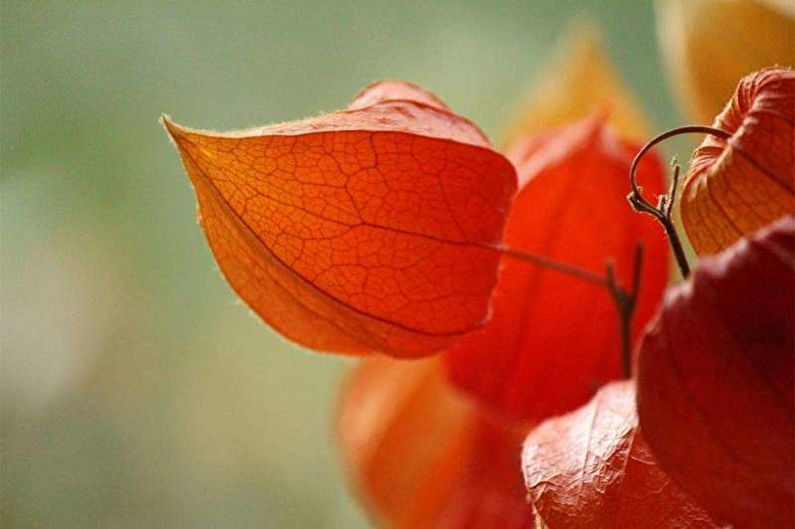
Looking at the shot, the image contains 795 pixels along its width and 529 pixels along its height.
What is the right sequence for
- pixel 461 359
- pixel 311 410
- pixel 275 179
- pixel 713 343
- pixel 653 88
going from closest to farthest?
pixel 713 343 → pixel 275 179 → pixel 461 359 → pixel 311 410 → pixel 653 88

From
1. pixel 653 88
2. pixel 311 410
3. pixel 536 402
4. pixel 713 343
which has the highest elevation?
pixel 713 343

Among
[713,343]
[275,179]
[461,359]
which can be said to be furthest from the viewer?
[461,359]

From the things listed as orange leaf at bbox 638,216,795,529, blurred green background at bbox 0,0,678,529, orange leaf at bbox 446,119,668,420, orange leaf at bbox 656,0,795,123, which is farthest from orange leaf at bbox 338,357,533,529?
blurred green background at bbox 0,0,678,529

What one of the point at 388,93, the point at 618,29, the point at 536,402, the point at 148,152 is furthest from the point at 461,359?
the point at 618,29

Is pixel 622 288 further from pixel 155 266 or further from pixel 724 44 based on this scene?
pixel 155 266

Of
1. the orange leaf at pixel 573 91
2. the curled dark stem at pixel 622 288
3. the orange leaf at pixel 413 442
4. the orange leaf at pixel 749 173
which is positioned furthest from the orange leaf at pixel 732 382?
the orange leaf at pixel 573 91

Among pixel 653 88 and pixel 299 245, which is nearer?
pixel 299 245

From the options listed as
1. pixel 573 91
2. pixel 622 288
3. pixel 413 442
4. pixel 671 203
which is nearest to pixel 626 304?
pixel 622 288

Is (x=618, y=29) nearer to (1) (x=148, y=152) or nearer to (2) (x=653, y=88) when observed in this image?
(2) (x=653, y=88)
